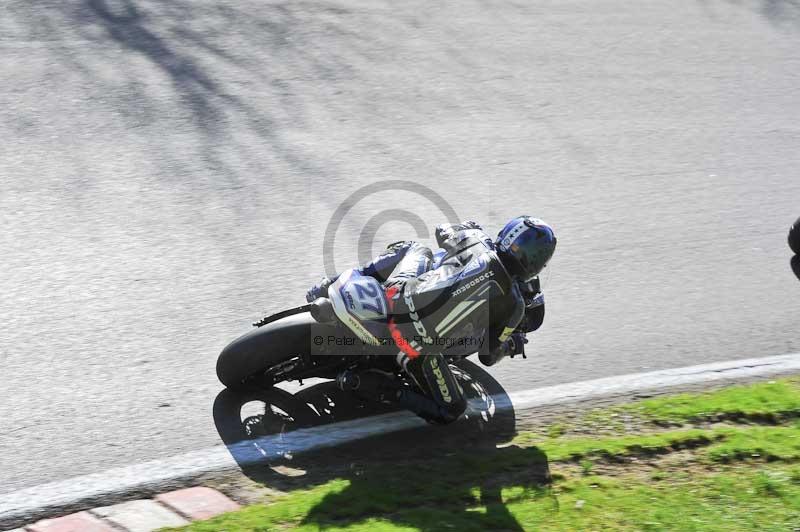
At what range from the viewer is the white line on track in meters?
4.98

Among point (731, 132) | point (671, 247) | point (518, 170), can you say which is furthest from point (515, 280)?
point (731, 132)

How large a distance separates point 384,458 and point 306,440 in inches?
19.2

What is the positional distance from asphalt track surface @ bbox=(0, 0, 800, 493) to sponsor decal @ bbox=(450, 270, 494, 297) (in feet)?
3.58

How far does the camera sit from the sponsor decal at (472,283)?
18.2 ft

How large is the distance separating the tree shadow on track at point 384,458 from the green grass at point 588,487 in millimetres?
12

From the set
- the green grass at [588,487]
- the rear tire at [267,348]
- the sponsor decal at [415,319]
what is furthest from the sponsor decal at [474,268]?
the green grass at [588,487]

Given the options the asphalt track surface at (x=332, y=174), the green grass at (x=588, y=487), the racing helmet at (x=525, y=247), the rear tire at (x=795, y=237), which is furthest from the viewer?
the rear tire at (x=795, y=237)

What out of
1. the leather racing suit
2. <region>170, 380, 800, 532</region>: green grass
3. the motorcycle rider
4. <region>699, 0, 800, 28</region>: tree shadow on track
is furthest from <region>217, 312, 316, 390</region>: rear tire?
<region>699, 0, 800, 28</region>: tree shadow on track

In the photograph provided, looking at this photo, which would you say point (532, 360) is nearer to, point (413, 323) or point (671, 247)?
point (413, 323)

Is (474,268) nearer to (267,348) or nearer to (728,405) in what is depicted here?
(267,348)

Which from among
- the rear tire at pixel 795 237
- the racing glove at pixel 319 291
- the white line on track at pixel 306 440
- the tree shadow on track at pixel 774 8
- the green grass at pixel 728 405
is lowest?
the white line on track at pixel 306 440

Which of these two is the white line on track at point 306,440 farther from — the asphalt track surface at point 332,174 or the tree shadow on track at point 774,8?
the tree shadow on track at point 774,8

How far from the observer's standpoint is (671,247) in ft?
27.0

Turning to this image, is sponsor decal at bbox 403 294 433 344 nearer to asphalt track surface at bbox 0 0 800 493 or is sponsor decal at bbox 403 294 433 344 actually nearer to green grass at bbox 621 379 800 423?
asphalt track surface at bbox 0 0 800 493
